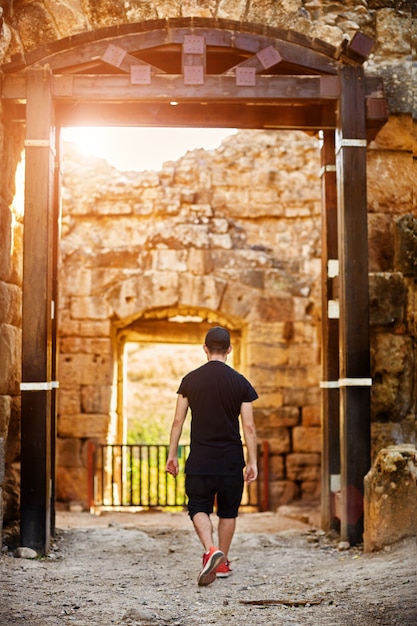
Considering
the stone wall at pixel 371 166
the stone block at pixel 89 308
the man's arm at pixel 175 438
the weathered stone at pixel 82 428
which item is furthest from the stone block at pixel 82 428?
the man's arm at pixel 175 438

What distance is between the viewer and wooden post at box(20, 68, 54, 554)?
544 cm

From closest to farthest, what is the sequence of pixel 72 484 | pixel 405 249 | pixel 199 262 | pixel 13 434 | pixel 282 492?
pixel 13 434
pixel 405 249
pixel 72 484
pixel 282 492
pixel 199 262

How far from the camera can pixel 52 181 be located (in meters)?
5.93

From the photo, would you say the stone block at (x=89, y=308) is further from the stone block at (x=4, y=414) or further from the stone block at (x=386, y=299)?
the stone block at (x=386, y=299)

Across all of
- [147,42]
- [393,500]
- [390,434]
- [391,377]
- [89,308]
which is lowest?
[393,500]

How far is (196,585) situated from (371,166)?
3.59 m

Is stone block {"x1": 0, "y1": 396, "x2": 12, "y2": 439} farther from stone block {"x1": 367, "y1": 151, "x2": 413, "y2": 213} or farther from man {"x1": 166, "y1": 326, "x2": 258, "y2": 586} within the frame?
stone block {"x1": 367, "y1": 151, "x2": 413, "y2": 213}

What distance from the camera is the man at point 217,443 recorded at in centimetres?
473

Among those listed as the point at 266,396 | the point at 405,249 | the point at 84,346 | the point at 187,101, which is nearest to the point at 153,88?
the point at 187,101

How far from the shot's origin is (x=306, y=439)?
33.7 ft

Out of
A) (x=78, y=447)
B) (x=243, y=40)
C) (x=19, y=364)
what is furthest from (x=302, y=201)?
(x=19, y=364)

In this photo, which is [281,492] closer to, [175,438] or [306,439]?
[306,439]

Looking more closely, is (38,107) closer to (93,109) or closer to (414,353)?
(93,109)

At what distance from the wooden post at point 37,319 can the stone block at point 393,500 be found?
2236 millimetres
